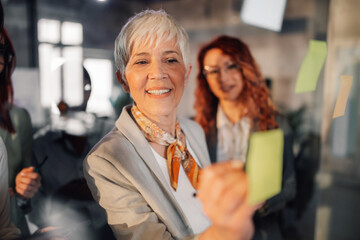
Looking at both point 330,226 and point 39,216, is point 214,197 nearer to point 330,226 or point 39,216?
point 39,216

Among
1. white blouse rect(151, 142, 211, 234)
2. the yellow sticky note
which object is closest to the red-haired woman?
white blouse rect(151, 142, 211, 234)

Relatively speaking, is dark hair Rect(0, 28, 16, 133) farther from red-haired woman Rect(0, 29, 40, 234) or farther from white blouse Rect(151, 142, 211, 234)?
white blouse Rect(151, 142, 211, 234)

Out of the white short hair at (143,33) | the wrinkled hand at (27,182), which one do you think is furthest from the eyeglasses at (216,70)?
the wrinkled hand at (27,182)

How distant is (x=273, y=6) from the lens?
73cm

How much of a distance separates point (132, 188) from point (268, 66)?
761 millimetres

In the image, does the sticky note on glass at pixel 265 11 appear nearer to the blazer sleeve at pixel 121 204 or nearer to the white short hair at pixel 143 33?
the white short hair at pixel 143 33

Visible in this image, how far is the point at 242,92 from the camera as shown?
81 cm

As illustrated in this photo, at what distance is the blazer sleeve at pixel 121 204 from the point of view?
473 millimetres

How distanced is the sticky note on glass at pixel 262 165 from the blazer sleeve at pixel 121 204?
185 millimetres

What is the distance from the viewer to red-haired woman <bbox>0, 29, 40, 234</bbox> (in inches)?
18.6

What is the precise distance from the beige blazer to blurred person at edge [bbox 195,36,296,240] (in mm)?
267

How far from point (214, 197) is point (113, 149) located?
23 cm

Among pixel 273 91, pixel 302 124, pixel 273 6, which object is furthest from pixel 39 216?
pixel 302 124

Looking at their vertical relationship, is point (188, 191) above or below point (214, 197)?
below
